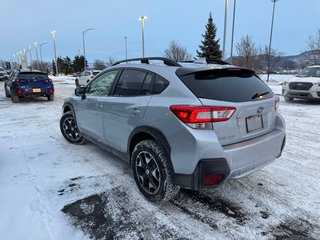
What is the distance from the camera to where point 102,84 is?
14.5 feet

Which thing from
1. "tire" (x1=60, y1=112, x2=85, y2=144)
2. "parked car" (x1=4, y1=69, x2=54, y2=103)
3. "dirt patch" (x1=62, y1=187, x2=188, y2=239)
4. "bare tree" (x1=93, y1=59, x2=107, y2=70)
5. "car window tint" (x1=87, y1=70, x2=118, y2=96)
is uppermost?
"bare tree" (x1=93, y1=59, x2=107, y2=70)

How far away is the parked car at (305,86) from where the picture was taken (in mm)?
10258

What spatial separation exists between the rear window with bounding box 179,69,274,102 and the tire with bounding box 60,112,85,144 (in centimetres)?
323

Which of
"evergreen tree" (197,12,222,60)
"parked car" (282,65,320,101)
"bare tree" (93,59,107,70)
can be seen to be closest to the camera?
"parked car" (282,65,320,101)

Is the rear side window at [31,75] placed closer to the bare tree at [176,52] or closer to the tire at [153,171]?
the tire at [153,171]

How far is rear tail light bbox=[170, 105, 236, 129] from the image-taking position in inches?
104

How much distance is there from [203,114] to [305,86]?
379 inches

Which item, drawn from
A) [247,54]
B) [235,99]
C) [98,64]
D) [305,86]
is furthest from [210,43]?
[98,64]

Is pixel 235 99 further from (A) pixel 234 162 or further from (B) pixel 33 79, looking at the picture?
Answer: (B) pixel 33 79

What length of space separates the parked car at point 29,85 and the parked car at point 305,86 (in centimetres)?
1097

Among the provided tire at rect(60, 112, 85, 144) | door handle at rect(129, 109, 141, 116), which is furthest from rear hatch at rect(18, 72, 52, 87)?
door handle at rect(129, 109, 141, 116)

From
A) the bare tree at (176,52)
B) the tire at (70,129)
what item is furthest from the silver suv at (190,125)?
the bare tree at (176,52)

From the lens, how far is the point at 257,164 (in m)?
3.02

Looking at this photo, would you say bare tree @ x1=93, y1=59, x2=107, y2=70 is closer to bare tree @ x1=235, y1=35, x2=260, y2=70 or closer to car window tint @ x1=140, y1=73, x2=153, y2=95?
bare tree @ x1=235, y1=35, x2=260, y2=70
